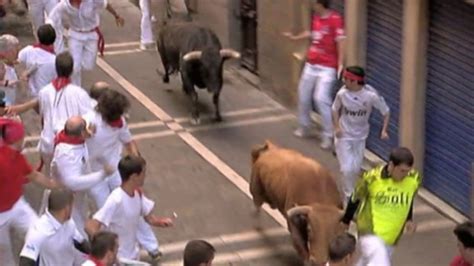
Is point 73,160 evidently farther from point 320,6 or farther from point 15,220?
point 320,6

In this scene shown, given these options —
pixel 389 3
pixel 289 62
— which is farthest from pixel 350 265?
pixel 289 62

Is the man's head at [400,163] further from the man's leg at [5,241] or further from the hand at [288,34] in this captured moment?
the hand at [288,34]

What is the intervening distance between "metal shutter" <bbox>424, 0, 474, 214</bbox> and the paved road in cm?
40

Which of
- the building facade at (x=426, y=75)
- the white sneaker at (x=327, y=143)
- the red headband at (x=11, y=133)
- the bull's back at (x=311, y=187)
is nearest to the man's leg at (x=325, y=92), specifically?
the white sneaker at (x=327, y=143)

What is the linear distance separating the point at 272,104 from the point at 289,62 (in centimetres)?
80

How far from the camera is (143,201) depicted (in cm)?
980

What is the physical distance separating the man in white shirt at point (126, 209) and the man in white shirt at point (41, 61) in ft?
12.4

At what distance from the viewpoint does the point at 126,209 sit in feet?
31.6

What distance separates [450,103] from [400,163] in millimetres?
3520

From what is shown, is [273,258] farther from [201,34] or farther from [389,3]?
[201,34]

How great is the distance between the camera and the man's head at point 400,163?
30.3 ft

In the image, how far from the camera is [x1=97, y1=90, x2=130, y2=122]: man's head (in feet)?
34.6

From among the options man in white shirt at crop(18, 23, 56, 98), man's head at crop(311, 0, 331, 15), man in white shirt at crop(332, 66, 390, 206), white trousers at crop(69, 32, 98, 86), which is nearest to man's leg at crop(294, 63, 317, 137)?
man's head at crop(311, 0, 331, 15)

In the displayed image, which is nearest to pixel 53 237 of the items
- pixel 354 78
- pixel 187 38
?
pixel 354 78
